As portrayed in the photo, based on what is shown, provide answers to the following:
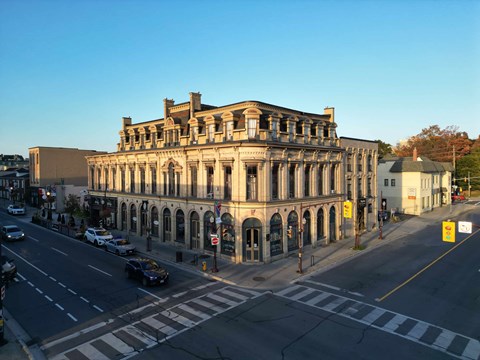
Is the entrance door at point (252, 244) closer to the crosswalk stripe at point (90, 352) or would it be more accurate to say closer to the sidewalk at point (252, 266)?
the sidewalk at point (252, 266)

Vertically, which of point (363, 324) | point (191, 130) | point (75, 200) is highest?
point (191, 130)

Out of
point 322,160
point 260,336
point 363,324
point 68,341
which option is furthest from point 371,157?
point 68,341

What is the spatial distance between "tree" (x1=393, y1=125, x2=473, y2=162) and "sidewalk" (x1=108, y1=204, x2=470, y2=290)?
6775 centimetres

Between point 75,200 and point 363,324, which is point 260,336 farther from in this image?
point 75,200

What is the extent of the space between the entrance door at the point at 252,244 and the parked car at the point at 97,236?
16512 millimetres

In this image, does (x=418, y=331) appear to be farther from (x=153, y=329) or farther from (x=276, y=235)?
(x=276, y=235)

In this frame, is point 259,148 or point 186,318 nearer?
point 186,318

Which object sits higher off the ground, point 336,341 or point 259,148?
point 259,148

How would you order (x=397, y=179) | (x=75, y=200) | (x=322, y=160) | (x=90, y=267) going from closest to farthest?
(x=90, y=267) → (x=322, y=160) → (x=75, y=200) → (x=397, y=179)

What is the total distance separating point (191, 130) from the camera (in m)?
34.3

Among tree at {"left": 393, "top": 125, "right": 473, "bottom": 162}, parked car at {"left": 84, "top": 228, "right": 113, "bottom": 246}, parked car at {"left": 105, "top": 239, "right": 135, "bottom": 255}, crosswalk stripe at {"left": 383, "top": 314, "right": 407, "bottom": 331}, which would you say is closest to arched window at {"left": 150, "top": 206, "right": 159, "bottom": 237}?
parked car at {"left": 84, "top": 228, "right": 113, "bottom": 246}

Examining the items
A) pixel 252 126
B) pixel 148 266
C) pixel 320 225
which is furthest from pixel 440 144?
pixel 148 266

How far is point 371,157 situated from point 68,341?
42361 mm

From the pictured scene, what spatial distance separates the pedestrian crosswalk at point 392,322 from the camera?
49.0 feet
